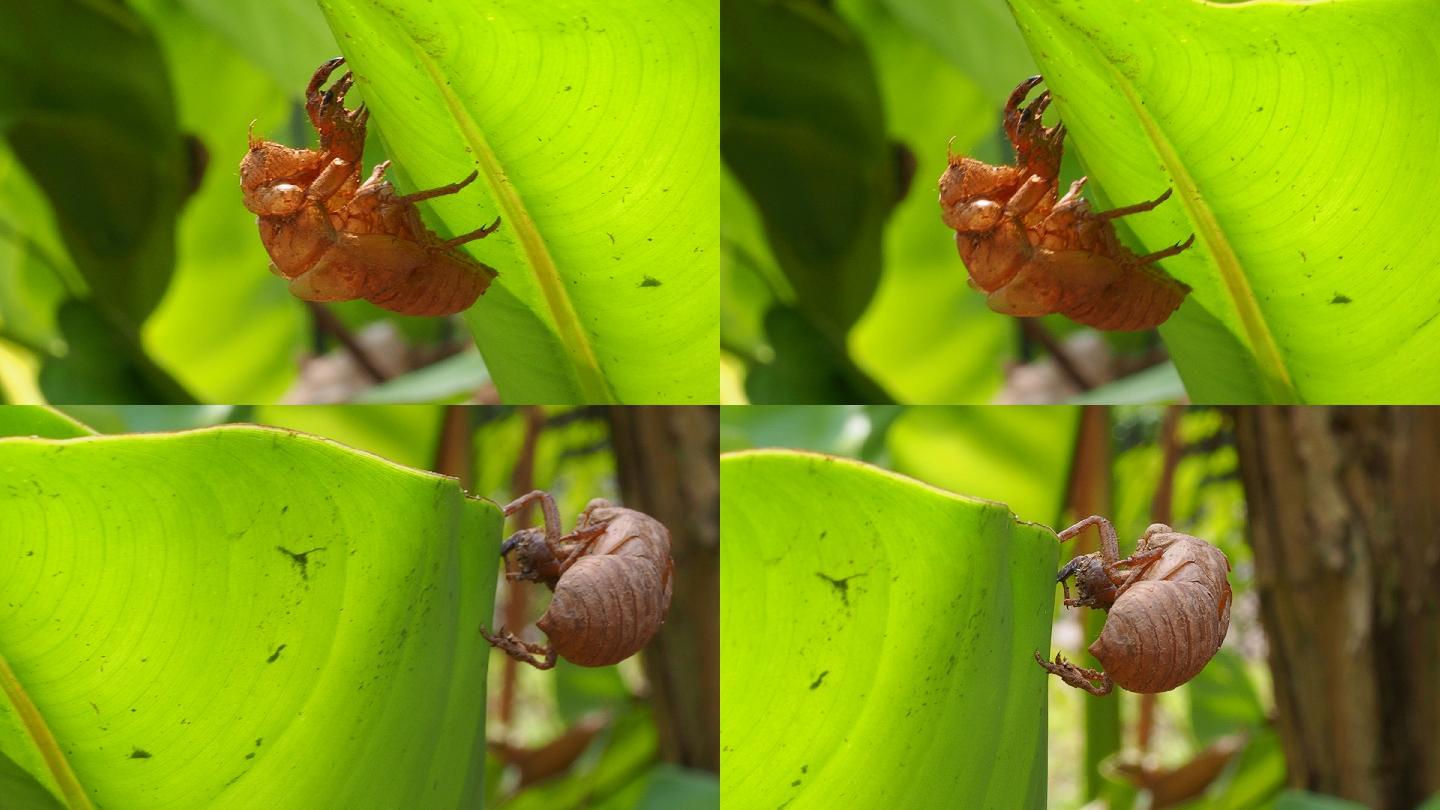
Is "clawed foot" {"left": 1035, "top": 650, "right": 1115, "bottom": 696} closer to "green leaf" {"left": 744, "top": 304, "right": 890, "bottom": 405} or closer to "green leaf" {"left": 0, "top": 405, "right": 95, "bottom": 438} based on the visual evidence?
"green leaf" {"left": 744, "top": 304, "right": 890, "bottom": 405}

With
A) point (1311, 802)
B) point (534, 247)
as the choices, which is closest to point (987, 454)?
point (534, 247)

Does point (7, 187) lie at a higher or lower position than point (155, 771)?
higher

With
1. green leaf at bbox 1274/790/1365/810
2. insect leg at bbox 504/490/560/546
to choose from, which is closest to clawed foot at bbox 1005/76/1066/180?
insect leg at bbox 504/490/560/546

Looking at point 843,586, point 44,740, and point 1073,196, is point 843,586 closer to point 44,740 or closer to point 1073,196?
point 1073,196

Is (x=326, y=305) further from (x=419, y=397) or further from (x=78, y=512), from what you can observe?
(x=78, y=512)

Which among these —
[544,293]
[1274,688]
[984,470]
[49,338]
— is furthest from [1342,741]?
[49,338]

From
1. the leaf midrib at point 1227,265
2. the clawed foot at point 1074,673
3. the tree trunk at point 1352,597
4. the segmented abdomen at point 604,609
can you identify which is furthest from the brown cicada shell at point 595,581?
the tree trunk at point 1352,597
